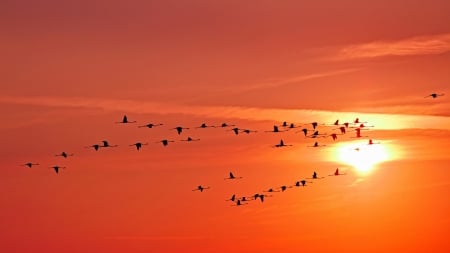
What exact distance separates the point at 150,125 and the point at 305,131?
23051mm

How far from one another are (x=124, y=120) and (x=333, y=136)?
3184 cm

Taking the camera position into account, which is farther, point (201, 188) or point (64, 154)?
point (201, 188)

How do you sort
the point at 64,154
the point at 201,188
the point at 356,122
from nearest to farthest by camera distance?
the point at 356,122 → the point at 64,154 → the point at 201,188

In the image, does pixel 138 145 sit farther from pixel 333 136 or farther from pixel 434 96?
pixel 434 96

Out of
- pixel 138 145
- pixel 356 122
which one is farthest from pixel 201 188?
pixel 356 122

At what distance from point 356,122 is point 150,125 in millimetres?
29810

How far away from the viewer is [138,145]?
474 feet

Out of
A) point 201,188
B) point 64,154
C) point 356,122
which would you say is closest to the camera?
point 356,122

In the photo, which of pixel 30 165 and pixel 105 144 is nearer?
pixel 105 144

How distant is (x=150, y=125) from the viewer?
14262 centimetres

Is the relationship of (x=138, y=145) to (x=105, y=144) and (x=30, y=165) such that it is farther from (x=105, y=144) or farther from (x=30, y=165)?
(x=30, y=165)

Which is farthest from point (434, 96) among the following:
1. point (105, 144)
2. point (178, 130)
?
point (105, 144)

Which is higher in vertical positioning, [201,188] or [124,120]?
[124,120]

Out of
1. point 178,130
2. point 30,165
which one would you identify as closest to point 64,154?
point 30,165
